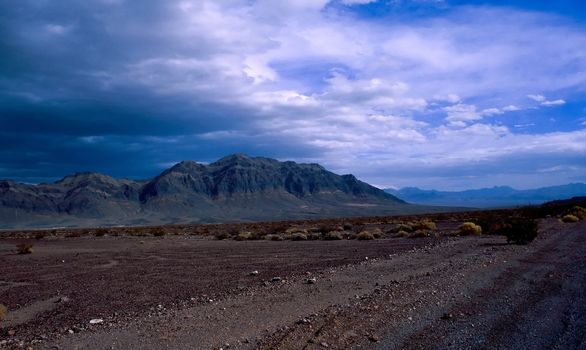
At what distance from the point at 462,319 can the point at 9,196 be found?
8364 inches

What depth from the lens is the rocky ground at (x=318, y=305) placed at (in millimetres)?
10031

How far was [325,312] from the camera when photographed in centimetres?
1214

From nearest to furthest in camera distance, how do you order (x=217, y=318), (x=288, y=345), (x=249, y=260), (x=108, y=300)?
1. (x=288, y=345)
2. (x=217, y=318)
3. (x=108, y=300)
4. (x=249, y=260)

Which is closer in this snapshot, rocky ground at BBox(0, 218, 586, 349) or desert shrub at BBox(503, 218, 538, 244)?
rocky ground at BBox(0, 218, 586, 349)

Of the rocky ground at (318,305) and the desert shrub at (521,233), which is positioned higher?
the desert shrub at (521,233)

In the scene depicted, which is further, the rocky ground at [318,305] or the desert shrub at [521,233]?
the desert shrub at [521,233]

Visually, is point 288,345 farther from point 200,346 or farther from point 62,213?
point 62,213

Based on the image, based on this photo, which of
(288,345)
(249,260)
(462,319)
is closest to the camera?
(288,345)

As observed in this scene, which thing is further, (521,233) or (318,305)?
(521,233)

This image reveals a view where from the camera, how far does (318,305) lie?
13172 millimetres

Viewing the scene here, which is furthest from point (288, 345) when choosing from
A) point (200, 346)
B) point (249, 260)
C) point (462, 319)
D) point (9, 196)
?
point (9, 196)

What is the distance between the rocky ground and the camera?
10.0 m

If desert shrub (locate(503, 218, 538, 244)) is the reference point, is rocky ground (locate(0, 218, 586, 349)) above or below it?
below

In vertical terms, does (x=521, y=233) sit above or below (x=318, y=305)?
above
